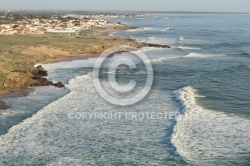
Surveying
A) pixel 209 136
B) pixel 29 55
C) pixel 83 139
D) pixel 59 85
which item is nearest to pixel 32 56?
pixel 29 55

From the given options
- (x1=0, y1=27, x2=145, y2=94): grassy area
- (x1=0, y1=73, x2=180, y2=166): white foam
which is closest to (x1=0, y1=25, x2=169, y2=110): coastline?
(x1=0, y1=27, x2=145, y2=94): grassy area

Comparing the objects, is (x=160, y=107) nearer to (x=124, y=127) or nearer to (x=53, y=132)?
(x=124, y=127)

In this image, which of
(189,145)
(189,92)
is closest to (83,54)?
(189,92)

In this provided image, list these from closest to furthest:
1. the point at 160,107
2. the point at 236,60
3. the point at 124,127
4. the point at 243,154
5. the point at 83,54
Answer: the point at 243,154, the point at 124,127, the point at 160,107, the point at 236,60, the point at 83,54

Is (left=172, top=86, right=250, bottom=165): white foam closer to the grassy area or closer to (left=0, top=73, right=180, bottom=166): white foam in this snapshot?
(left=0, top=73, right=180, bottom=166): white foam

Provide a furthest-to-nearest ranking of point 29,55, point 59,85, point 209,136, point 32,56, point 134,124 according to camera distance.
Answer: point 29,55
point 32,56
point 59,85
point 134,124
point 209,136

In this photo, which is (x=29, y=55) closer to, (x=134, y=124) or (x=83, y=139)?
(x=134, y=124)

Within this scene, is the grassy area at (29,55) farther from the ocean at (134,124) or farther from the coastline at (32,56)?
the ocean at (134,124)

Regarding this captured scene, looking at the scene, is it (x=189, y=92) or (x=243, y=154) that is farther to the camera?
(x=189, y=92)

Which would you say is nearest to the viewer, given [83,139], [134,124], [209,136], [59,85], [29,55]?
[83,139]
